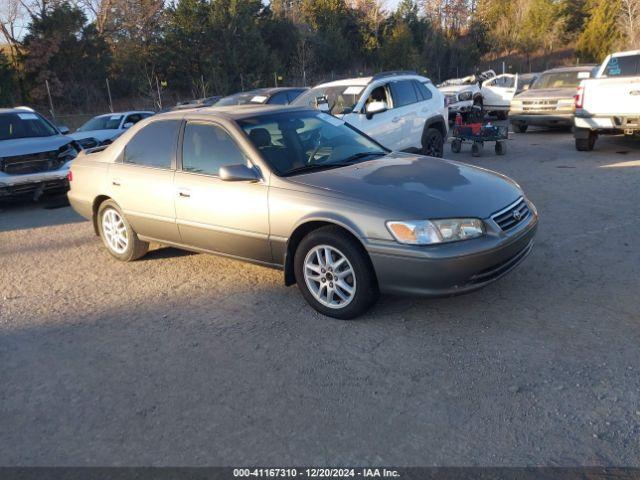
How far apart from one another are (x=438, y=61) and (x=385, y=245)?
50.1m

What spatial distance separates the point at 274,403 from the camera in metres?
3.24

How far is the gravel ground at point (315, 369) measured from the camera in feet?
9.31

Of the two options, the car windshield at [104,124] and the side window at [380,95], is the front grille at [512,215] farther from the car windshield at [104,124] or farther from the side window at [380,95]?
the car windshield at [104,124]

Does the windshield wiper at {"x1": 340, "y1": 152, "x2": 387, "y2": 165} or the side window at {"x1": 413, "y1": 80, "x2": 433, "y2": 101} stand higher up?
the side window at {"x1": 413, "y1": 80, "x2": 433, "y2": 101}

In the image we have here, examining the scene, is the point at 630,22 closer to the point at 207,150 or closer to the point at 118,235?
the point at 207,150

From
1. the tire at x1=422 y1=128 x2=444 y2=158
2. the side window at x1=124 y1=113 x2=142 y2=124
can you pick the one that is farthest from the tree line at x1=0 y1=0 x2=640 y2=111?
the tire at x1=422 y1=128 x2=444 y2=158

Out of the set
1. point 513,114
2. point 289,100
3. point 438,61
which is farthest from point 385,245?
point 438,61

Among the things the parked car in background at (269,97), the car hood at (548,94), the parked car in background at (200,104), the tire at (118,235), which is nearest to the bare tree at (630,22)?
the car hood at (548,94)

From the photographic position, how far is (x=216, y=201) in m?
4.84

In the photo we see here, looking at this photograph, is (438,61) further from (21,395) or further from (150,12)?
(21,395)

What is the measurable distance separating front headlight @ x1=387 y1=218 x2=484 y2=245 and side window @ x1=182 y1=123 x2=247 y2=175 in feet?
5.28

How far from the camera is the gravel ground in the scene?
9.31ft

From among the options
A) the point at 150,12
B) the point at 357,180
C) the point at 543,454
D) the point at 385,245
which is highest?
the point at 150,12

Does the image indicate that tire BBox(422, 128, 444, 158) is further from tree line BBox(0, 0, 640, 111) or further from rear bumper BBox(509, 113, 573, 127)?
tree line BBox(0, 0, 640, 111)
